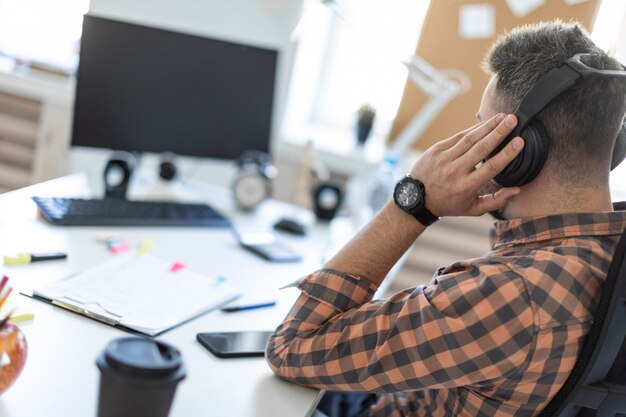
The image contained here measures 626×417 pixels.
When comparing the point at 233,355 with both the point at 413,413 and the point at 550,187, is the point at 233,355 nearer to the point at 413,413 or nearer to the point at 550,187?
the point at 413,413

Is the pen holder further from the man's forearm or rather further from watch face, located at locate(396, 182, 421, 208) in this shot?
watch face, located at locate(396, 182, 421, 208)

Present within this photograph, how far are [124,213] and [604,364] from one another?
1.20 meters

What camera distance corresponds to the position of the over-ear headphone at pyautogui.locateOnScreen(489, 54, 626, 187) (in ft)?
3.34

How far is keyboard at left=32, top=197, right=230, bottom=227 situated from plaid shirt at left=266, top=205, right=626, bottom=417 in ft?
2.46

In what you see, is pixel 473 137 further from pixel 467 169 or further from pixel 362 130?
pixel 362 130

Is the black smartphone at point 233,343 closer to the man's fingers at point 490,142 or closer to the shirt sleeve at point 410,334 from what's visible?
the shirt sleeve at point 410,334

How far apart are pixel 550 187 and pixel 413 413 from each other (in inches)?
17.1

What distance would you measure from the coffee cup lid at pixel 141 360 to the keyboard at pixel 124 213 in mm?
927

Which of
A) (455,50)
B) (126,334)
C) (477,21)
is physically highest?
(477,21)

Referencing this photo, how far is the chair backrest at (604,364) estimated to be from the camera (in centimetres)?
92

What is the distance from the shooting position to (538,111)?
1.04 meters

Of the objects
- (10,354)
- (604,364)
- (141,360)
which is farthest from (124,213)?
(604,364)

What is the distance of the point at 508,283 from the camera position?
947 millimetres

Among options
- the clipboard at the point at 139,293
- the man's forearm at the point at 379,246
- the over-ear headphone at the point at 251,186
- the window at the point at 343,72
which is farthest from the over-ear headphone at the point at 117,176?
the window at the point at 343,72
